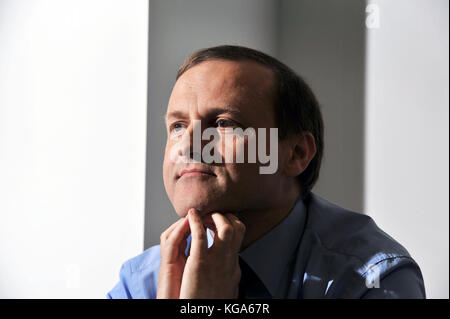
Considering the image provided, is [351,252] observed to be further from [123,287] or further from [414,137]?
[123,287]

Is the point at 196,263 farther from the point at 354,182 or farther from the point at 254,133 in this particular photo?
the point at 354,182

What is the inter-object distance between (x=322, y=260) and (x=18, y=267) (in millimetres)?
699

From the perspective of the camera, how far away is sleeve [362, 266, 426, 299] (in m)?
0.69

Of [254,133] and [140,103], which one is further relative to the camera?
[140,103]

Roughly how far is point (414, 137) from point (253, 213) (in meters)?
0.32

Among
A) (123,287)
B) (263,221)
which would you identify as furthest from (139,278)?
(263,221)

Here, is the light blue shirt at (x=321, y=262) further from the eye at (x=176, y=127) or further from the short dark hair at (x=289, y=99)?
the eye at (x=176, y=127)

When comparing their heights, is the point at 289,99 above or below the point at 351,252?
above

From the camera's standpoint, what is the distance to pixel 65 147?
3.47 feet

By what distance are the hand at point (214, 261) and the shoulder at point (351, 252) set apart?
0.46ft

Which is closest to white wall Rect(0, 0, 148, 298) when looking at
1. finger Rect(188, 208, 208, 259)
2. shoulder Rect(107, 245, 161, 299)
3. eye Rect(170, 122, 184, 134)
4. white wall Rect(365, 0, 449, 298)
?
shoulder Rect(107, 245, 161, 299)

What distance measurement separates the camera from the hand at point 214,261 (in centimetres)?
68

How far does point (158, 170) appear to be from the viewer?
39.8 inches
